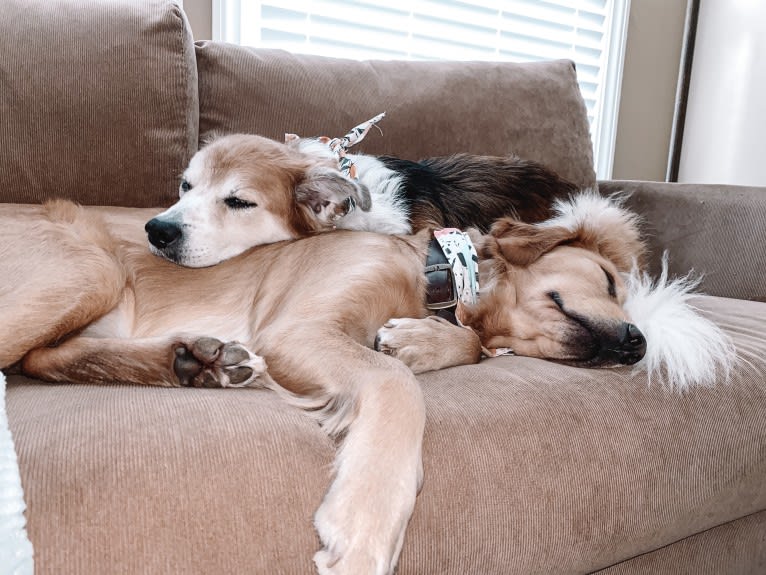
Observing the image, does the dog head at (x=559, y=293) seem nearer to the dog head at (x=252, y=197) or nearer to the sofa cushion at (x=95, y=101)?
the dog head at (x=252, y=197)

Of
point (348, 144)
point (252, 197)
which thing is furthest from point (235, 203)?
point (348, 144)

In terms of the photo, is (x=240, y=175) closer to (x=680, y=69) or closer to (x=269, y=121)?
(x=269, y=121)

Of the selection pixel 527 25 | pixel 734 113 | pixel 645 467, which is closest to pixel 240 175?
pixel 645 467

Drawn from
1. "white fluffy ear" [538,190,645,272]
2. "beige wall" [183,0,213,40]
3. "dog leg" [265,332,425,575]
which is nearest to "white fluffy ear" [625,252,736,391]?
"white fluffy ear" [538,190,645,272]

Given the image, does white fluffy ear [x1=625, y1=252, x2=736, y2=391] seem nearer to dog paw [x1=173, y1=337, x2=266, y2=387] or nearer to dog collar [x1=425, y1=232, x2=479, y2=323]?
dog collar [x1=425, y1=232, x2=479, y2=323]

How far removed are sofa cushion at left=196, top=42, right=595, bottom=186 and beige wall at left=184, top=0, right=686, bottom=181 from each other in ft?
5.36

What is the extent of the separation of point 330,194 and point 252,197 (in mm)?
214

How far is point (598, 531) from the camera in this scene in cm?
116

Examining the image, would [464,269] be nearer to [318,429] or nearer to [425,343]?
[425,343]

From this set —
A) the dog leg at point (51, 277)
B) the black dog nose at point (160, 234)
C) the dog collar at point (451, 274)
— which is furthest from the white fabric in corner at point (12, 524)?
the dog collar at point (451, 274)

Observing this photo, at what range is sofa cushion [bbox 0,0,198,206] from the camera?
5.91 ft

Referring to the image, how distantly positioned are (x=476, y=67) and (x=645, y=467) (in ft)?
5.54

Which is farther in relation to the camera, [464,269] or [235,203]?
[235,203]

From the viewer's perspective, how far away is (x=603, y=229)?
182 centimetres
